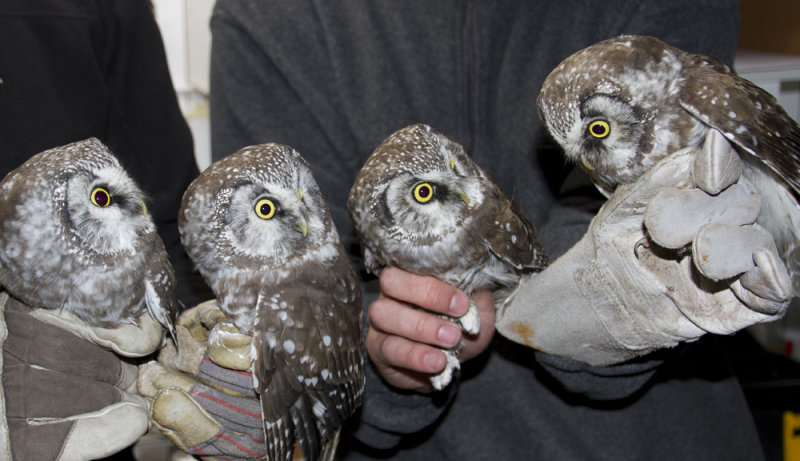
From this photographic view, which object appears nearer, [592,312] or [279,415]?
[279,415]

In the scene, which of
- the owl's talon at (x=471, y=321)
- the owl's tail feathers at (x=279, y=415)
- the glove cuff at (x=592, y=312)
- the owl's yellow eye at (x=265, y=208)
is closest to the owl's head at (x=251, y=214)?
the owl's yellow eye at (x=265, y=208)

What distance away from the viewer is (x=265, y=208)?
1534mm

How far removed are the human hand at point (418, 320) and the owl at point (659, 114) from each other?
592 millimetres

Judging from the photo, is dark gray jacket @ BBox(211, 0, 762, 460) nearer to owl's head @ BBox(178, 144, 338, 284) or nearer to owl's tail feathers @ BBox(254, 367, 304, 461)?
owl's head @ BBox(178, 144, 338, 284)

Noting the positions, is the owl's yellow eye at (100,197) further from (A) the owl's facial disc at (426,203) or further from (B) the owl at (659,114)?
(B) the owl at (659,114)

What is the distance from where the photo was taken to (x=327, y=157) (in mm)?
2652

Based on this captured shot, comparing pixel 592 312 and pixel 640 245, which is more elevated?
pixel 640 245

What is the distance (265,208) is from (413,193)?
431mm

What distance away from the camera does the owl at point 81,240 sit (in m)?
1.33

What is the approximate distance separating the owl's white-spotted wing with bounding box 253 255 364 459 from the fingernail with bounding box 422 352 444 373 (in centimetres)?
21

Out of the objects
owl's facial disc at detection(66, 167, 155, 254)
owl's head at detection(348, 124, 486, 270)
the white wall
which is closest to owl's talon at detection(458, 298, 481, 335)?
owl's head at detection(348, 124, 486, 270)

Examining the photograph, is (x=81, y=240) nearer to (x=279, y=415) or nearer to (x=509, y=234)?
(x=279, y=415)

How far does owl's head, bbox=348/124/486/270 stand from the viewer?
1.67 metres

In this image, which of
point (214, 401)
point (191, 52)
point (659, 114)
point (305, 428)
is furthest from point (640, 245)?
point (191, 52)
